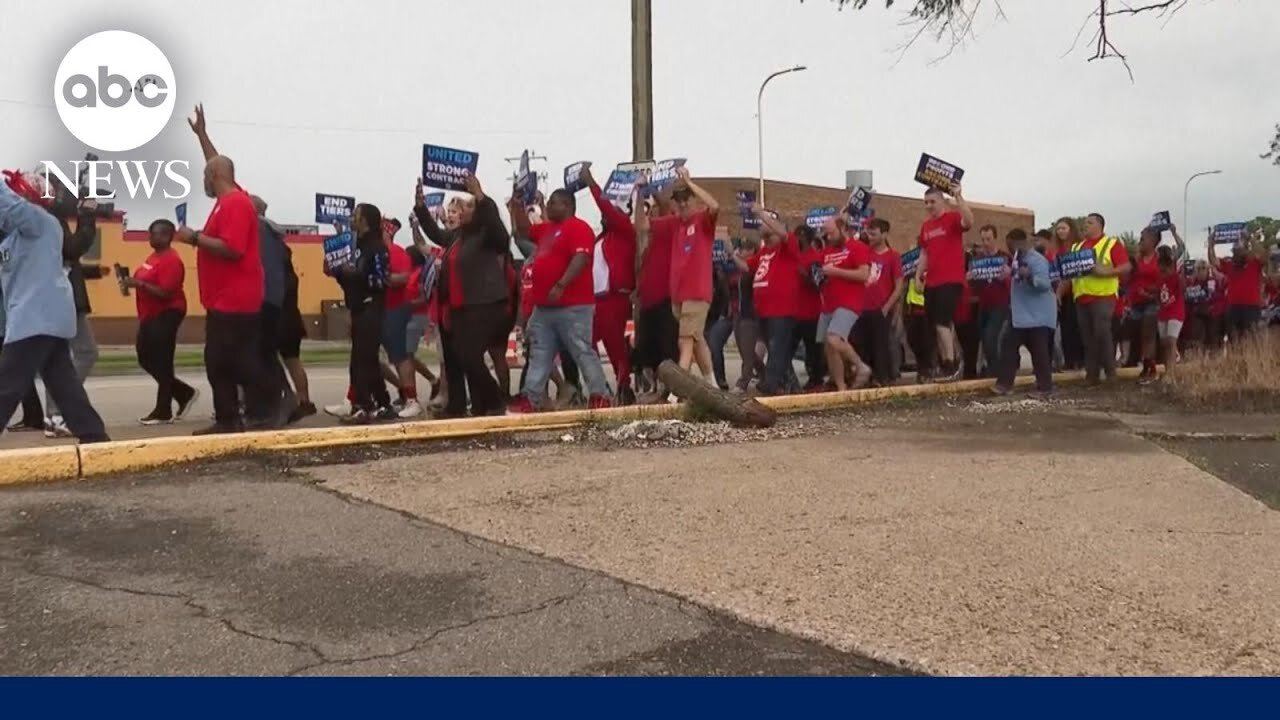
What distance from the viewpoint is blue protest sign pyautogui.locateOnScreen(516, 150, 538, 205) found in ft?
30.3

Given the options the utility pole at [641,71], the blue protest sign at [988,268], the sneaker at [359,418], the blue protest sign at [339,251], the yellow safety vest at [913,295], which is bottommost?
the sneaker at [359,418]

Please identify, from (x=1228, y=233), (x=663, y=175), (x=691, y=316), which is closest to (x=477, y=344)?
(x=691, y=316)

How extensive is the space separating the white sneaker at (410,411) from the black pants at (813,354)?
3.53 metres

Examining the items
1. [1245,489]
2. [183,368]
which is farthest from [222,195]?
[183,368]

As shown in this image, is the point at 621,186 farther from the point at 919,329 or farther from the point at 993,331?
the point at 993,331

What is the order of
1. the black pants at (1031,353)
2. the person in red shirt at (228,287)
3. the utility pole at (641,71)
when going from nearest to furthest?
the person in red shirt at (228,287), the black pants at (1031,353), the utility pole at (641,71)

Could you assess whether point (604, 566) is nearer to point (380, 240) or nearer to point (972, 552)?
point (972, 552)

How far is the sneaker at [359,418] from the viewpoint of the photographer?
8.25 metres

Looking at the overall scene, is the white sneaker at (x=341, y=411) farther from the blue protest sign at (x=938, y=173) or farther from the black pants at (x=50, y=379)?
the blue protest sign at (x=938, y=173)

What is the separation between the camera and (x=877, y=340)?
10375 millimetres

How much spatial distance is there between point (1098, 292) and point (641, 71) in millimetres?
4540

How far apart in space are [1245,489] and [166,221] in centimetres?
736

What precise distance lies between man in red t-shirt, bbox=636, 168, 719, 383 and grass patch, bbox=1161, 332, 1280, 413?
3896 millimetres

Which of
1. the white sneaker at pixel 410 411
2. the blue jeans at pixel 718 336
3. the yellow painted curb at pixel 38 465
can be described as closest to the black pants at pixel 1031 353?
the blue jeans at pixel 718 336
